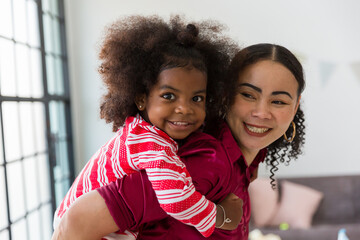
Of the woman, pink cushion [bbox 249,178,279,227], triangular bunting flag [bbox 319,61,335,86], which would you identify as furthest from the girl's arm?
triangular bunting flag [bbox 319,61,335,86]

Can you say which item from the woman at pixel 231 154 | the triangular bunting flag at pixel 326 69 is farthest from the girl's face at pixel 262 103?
the triangular bunting flag at pixel 326 69

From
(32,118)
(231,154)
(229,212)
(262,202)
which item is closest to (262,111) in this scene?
(231,154)

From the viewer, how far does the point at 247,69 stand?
1.02 metres

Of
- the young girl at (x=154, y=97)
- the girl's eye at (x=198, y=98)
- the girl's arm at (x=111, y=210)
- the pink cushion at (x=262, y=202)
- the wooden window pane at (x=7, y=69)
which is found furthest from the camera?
the pink cushion at (x=262, y=202)

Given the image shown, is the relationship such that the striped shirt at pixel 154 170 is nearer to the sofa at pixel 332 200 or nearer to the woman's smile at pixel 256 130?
the woman's smile at pixel 256 130

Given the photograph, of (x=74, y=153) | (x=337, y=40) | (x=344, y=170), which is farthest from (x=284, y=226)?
(x=74, y=153)

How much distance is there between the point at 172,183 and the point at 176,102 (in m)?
0.25

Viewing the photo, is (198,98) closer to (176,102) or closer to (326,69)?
(176,102)

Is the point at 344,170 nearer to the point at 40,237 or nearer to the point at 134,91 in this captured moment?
the point at 40,237

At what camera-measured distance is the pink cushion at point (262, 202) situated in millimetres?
3533

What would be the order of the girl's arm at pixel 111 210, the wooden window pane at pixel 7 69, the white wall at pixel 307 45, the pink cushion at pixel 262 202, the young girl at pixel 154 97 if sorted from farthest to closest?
the white wall at pixel 307 45
the pink cushion at pixel 262 202
the wooden window pane at pixel 7 69
the young girl at pixel 154 97
the girl's arm at pixel 111 210

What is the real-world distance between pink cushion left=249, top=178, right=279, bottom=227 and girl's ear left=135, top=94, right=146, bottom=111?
9.06 ft

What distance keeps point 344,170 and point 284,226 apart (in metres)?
1.37

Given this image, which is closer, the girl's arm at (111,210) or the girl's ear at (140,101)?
the girl's arm at (111,210)
